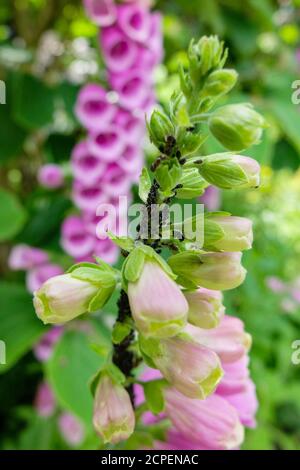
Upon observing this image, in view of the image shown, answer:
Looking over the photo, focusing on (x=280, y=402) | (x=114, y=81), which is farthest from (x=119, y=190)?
(x=280, y=402)

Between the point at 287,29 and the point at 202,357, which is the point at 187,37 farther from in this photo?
the point at 202,357

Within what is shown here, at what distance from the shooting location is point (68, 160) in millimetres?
1099

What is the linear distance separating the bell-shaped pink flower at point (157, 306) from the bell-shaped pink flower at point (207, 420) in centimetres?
11

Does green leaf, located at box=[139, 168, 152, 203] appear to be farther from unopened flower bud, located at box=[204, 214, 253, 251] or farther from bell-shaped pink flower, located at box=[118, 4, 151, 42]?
bell-shaped pink flower, located at box=[118, 4, 151, 42]

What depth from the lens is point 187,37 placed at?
118 cm

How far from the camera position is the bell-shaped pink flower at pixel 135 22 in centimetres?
89

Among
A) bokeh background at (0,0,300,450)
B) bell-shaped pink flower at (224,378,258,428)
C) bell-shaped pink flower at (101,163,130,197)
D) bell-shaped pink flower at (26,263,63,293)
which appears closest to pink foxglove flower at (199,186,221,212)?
bokeh background at (0,0,300,450)

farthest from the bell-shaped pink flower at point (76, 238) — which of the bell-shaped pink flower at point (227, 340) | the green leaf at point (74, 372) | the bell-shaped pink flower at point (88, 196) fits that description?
the bell-shaped pink flower at point (227, 340)

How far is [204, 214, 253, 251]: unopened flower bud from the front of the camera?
31 centimetres

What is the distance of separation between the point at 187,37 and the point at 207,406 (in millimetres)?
968

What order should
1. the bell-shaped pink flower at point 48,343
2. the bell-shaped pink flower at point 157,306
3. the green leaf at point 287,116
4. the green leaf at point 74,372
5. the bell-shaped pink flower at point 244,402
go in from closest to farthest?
1. the bell-shaped pink flower at point 157,306
2. the bell-shaped pink flower at point 244,402
3. the green leaf at point 74,372
4. the green leaf at point 287,116
5. the bell-shaped pink flower at point 48,343

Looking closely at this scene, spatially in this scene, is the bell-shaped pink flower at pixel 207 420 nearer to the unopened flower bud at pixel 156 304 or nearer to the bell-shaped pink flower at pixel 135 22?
the unopened flower bud at pixel 156 304

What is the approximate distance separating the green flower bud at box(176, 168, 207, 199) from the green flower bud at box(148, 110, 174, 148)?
0.09ft

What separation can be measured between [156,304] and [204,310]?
0.06 metres
